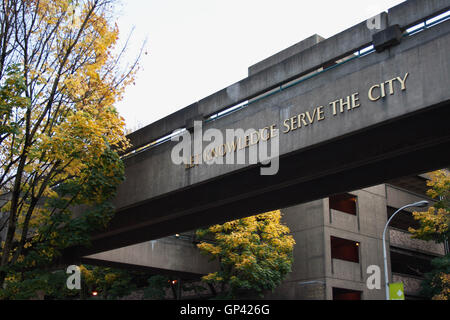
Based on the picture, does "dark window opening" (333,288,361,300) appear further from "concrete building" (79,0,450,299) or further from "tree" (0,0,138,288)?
"tree" (0,0,138,288)

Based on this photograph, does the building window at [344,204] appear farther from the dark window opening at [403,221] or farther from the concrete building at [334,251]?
the dark window opening at [403,221]

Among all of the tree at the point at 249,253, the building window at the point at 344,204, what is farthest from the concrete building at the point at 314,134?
the building window at the point at 344,204

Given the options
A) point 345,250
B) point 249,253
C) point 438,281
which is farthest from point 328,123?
point 345,250

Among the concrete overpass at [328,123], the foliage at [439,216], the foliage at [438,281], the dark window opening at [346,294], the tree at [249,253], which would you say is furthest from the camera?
the dark window opening at [346,294]

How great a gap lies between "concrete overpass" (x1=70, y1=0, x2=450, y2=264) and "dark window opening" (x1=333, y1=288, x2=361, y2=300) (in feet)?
69.5

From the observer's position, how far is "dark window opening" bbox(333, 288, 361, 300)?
36844 mm

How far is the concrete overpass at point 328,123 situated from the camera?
37.1 ft

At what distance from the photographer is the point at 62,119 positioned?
48.9ft

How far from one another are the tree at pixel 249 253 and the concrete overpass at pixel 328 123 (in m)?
12.8

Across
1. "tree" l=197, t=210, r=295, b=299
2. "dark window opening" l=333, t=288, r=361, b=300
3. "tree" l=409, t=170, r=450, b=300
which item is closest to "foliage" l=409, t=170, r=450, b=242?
"tree" l=409, t=170, r=450, b=300

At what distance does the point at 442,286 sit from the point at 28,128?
31513mm

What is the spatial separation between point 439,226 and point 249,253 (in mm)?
13333

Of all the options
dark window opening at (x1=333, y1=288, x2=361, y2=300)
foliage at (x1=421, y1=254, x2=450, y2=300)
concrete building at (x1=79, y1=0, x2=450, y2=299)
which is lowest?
dark window opening at (x1=333, y1=288, x2=361, y2=300)

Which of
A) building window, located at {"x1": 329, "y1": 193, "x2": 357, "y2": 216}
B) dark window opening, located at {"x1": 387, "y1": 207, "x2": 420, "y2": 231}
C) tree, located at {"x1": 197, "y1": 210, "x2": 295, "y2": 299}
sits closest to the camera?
tree, located at {"x1": 197, "y1": 210, "x2": 295, "y2": 299}
